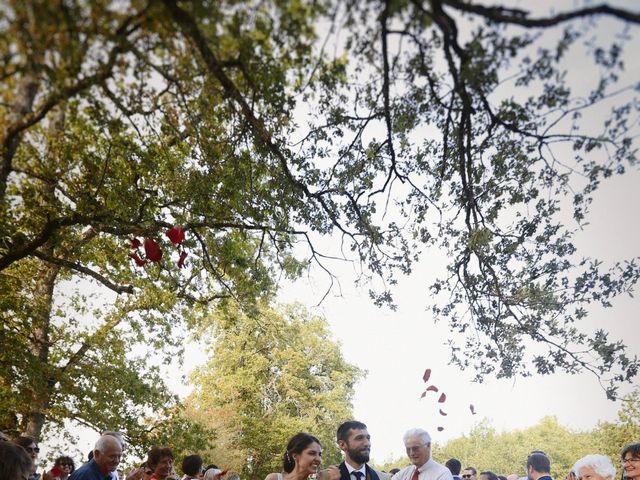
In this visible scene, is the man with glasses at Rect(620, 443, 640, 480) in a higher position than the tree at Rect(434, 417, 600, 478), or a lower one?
lower

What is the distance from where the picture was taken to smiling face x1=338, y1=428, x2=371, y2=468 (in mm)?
6355

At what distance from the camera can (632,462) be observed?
6270 millimetres

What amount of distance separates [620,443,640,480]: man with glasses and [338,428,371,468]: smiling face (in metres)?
2.98

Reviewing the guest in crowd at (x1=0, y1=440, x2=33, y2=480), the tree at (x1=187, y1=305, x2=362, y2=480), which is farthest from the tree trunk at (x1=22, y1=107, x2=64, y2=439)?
the tree at (x1=187, y1=305, x2=362, y2=480)

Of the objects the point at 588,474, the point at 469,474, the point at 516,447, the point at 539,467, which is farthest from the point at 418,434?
the point at 516,447

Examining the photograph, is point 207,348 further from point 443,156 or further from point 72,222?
point 443,156

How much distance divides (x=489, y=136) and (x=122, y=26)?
12.3ft

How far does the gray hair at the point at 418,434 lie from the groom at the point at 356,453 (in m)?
0.59

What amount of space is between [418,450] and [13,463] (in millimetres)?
4418

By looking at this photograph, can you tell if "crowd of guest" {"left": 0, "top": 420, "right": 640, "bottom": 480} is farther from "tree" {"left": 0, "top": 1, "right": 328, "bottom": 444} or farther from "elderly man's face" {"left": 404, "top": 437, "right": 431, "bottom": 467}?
"tree" {"left": 0, "top": 1, "right": 328, "bottom": 444}

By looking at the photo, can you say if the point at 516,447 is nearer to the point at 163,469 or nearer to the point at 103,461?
the point at 163,469

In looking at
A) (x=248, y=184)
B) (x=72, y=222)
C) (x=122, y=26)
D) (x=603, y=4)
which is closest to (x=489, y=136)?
(x=603, y=4)

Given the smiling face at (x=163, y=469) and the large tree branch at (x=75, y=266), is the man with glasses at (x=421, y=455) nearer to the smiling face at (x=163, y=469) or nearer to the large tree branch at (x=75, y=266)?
the smiling face at (x=163, y=469)

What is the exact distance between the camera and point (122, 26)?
3.27 meters
